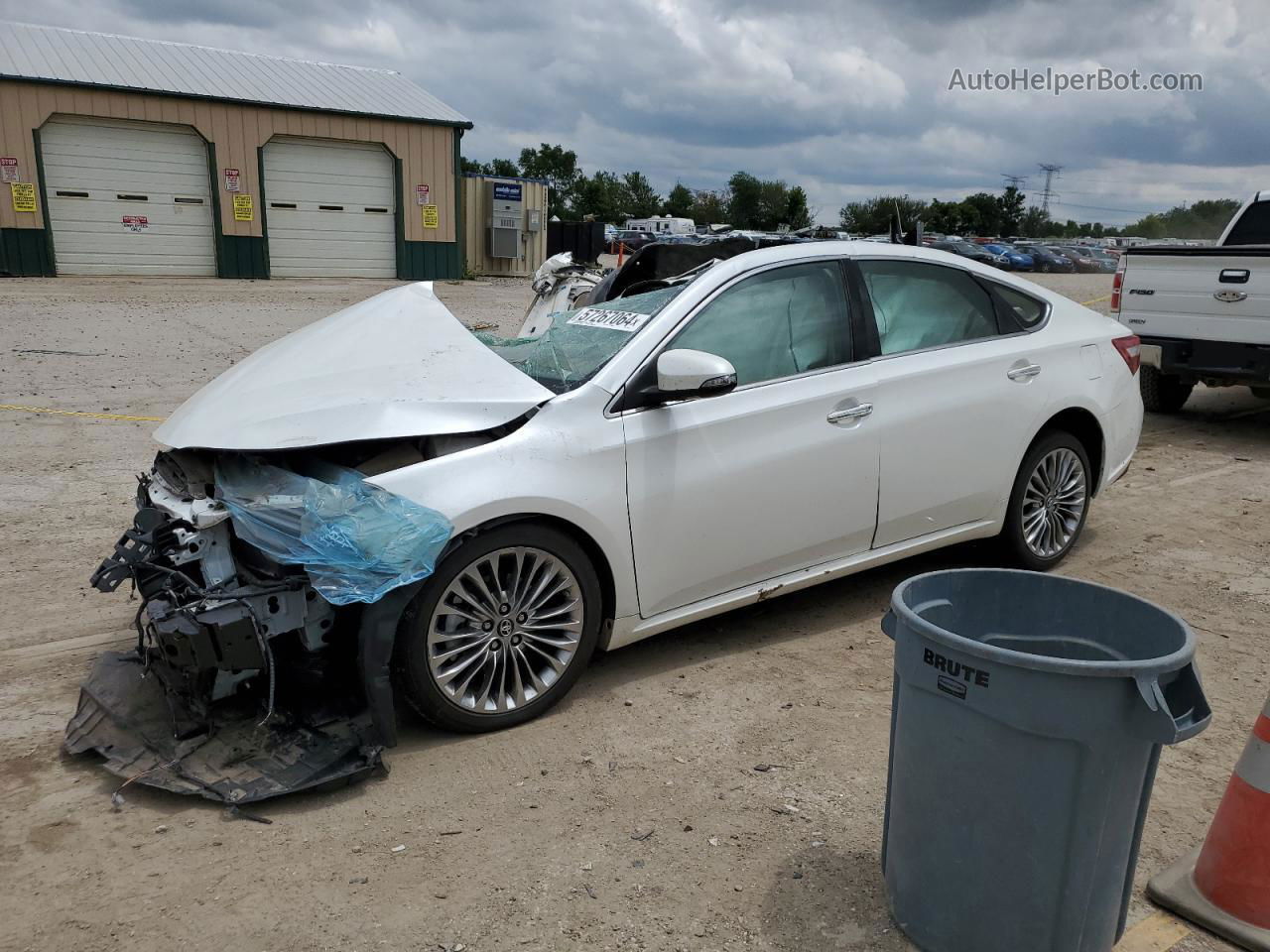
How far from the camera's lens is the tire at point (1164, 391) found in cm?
1012

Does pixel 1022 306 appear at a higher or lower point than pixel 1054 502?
higher

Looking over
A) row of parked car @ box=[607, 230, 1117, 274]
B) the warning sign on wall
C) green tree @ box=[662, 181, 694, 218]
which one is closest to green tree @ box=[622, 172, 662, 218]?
green tree @ box=[662, 181, 694, 218]

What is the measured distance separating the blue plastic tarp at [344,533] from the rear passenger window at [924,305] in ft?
7.73

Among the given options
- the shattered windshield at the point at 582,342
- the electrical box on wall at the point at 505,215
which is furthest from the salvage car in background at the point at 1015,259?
the shattered windshield at the point at 582,342

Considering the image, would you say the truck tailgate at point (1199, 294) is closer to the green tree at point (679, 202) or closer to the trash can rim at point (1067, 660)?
the trash can rim at point (1067, 660)

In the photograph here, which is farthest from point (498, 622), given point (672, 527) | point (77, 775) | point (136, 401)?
point (136, 401)

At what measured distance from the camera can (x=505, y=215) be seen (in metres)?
28.0

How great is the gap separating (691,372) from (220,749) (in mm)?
2073

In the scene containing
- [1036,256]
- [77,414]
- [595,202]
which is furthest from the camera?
[595,202]

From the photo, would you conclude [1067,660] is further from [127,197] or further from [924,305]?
[127,197]

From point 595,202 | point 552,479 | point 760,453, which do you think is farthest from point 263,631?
point 595,202

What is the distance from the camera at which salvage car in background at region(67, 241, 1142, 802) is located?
3264mm

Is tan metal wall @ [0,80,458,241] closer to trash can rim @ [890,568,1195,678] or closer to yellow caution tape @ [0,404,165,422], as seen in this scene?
yellow caution tape @ [0,404,165,422]

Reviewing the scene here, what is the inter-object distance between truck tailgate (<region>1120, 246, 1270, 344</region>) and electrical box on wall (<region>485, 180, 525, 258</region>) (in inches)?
827
